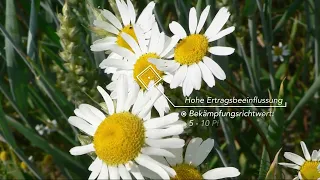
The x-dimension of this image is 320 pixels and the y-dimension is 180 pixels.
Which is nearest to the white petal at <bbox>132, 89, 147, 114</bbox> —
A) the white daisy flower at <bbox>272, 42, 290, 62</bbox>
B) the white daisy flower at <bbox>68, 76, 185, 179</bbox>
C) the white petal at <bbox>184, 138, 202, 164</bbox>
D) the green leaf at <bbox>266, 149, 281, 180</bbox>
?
the white daisy flower at <bbox>68, 76, 185, 179</bbox>

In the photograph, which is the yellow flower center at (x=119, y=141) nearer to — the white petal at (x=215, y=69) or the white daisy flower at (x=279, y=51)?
the white petal at (x=215, y=69)

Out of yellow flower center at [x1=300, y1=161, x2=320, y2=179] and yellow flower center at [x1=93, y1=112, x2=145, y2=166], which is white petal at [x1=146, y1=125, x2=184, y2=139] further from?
yellow flower center at [x1=300, y1=161, x2=320, y2=179]

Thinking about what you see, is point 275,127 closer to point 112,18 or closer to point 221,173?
point 221,173

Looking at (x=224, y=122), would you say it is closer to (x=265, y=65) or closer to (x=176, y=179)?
(x=176, y=179)

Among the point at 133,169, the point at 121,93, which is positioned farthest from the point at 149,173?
the point at 121,93

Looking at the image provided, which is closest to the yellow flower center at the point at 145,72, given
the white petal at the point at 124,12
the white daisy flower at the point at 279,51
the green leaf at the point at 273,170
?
the white petal at the point at 124,12

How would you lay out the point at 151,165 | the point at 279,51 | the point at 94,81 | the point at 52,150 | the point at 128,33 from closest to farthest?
the point at 151,165
the point at 128,33
the point at 94,81
the point at 52,150
the point at 279,51

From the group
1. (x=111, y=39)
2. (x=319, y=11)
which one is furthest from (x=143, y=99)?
(x=319, y=11)

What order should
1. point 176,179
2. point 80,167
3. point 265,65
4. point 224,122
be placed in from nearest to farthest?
1. point 176,179
2. point 224,122
3. point 80,167
4. point 265,65
